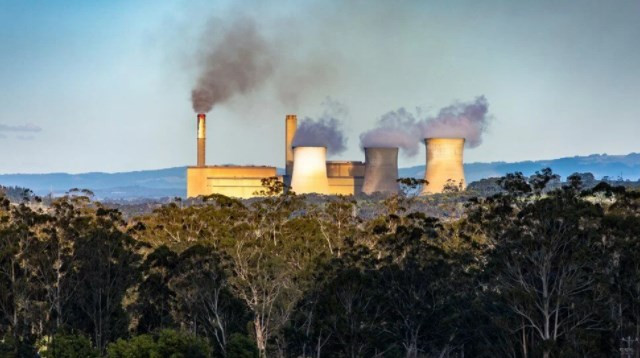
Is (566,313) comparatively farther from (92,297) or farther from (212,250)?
(92,297)

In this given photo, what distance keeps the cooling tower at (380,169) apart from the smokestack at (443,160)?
11038 mm

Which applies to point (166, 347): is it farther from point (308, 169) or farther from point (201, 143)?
point (201, 143)

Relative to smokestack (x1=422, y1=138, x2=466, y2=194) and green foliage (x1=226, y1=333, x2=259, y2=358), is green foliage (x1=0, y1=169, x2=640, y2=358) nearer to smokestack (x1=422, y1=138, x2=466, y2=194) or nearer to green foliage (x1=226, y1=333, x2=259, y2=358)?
green foliage (x1=226, y1=333, x2=259, y2=358)

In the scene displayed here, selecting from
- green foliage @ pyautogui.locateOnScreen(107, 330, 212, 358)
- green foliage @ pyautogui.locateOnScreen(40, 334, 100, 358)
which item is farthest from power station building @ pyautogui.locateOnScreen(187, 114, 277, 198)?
green foliage @ pyautogui.locateOnScreen(107, 330, 212, 358)

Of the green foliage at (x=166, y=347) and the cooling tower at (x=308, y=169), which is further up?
the cooling tower at (x=308, y=169)

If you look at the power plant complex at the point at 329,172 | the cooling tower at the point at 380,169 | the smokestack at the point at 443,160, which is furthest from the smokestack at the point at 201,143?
the smokestack at the point at 443,160

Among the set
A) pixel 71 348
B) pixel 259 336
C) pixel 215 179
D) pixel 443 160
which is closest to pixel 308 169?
pixel 443 160

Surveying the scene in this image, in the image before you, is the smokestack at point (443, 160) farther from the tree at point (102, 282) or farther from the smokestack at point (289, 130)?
the tree at point (102, 282)

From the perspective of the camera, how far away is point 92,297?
175 feet

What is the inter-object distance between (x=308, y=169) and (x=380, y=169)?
13.1 meters

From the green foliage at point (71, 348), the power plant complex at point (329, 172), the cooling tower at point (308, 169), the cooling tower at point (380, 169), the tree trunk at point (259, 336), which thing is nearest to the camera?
the green foliage at point (71, 348)

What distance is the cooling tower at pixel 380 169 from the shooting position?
13388 cm

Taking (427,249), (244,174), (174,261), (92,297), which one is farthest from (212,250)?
(244,174)

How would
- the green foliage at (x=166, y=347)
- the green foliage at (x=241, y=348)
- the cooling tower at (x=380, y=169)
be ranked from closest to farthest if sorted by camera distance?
the green foliage at (x=166, y=347) < the green foliage at (x=241, y=348) < the cooling tower at (x=380, y=169)
